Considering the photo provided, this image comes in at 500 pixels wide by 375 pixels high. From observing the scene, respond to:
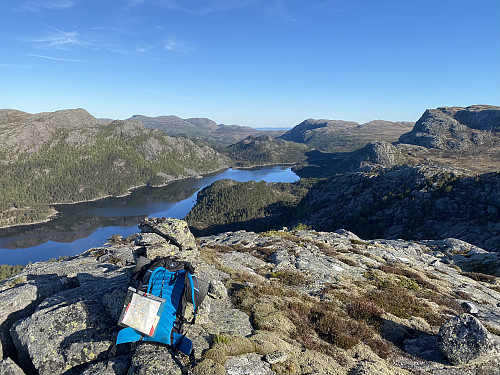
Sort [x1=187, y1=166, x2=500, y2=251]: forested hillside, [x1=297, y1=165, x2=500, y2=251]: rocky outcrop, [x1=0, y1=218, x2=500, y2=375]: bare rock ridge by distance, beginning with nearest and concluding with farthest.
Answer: [x1=0, y1=218, x2=500, y2=375]: bare rock ridge, [x1=297, y1=165, x2=500, y2=251]: rocky outcrop, [x1=187, y1=166, x2=500, y2=251]: forested hillside

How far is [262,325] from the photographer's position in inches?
532

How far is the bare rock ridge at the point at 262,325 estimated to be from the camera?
32.3 ft

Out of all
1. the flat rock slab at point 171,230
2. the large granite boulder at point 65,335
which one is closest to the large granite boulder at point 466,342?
the large granite boulder at point 65,335

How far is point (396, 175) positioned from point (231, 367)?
15035cm

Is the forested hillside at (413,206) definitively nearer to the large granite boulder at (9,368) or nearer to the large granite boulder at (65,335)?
the large granite boulder at (65,335)

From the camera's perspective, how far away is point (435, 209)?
334 feet

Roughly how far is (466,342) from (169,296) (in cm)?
1417

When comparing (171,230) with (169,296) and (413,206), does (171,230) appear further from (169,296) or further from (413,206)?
(413,206)

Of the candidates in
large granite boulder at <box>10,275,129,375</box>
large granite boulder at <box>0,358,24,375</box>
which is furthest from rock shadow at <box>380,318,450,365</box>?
large granite boulder at <box>0,358,24,375</box>

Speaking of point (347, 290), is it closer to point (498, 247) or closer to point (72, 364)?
point (72, 364)

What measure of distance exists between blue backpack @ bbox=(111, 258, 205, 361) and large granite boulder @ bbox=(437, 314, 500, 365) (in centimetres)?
1219

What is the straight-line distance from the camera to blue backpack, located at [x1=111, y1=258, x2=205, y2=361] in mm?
9742

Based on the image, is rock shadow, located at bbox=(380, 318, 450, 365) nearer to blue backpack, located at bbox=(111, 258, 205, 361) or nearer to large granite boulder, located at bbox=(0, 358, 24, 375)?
blue backpack, located at bbox=(111, 258, 205, 361)

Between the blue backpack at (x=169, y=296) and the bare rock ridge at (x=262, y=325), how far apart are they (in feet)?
1.29
